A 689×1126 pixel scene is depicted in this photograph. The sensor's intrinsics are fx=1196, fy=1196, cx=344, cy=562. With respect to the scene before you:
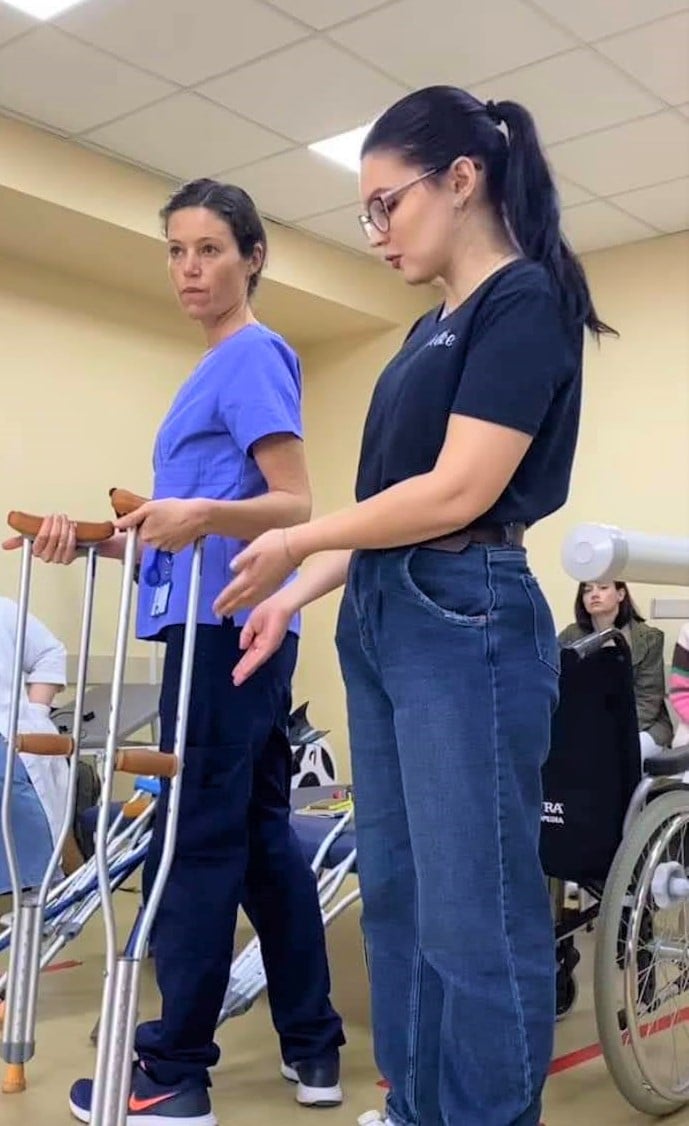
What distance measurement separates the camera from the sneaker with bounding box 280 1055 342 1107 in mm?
1936

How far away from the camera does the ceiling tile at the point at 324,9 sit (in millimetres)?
3537

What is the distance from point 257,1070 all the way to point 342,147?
11.3 feet

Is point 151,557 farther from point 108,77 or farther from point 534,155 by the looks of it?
point 108,77

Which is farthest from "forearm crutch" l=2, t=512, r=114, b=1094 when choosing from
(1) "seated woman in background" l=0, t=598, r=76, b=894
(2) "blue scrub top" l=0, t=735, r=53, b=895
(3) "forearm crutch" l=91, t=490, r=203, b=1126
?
(2) "blue scrub top" l=0, t=735, r=53, b=895

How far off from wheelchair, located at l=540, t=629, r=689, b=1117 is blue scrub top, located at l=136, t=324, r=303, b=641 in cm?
70

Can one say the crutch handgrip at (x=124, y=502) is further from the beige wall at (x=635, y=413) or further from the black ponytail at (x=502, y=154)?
the beige wall at (x=635, y=413)

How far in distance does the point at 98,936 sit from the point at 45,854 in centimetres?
43

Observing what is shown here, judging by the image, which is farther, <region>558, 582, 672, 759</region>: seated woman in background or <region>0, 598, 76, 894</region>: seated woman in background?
<region>558, 582, 672, 759</region>: seated woman in background

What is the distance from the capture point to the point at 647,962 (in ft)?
6.77

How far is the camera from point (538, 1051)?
1.19 metres

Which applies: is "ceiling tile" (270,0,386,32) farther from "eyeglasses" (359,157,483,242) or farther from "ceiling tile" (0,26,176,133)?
"eyeglasses" (359,157,483,242)

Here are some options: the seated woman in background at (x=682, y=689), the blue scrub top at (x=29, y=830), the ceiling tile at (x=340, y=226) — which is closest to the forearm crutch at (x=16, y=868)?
the blue scrub top at (x=29, y=830)

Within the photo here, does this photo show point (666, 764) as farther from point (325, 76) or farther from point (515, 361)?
point (325, 76)

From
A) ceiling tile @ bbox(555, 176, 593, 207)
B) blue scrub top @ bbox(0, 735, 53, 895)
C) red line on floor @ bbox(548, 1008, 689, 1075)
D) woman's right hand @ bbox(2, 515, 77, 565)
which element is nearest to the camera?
woman's right hand @ bbox(2, 515, 77, 565)
